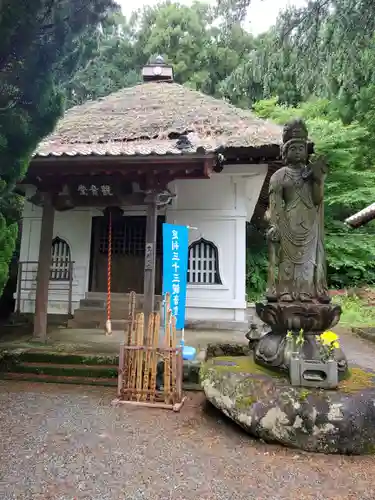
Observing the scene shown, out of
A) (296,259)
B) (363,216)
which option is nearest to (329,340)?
(296,259)

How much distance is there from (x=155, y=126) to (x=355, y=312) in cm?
1012

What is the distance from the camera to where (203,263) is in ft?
28.8

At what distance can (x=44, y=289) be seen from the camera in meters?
6.85

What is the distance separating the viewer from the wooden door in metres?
9.33

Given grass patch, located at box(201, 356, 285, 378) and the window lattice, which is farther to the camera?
the window lattice

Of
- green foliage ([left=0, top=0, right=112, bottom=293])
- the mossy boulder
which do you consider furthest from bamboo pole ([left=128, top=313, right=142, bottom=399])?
green foliage ([left=0, top=0, right=112, bottom=293])

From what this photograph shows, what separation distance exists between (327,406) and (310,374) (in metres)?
0.35

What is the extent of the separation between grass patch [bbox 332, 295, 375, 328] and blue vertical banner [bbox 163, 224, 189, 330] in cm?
767

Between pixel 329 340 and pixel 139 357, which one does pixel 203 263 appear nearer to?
pixel 139 357

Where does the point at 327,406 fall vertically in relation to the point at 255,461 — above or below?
above

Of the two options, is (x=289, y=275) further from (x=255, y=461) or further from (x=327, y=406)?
(x=255, y=461)

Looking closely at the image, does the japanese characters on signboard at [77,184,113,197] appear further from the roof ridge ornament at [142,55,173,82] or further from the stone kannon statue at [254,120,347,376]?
the roof ridge ornament at [142,55,173,82]

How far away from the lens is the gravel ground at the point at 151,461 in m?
2.67

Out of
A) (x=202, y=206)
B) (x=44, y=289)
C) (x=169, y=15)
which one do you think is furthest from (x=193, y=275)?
(x=169, y=15)
